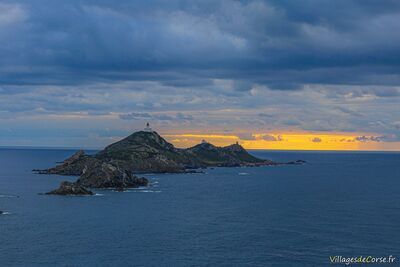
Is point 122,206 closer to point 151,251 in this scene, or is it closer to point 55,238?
point 55,238

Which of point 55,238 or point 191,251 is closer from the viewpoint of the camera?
point 191,251

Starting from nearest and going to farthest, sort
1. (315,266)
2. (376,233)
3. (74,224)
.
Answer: (315,266) < (376,233) < (74,224)

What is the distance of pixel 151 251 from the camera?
4444 inches

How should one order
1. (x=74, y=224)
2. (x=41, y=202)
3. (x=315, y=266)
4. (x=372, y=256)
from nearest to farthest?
(x=315, y=266), (x=372, y=256), (x=74, y=224), (x=41, y=202)

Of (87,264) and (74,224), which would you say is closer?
(87,264)

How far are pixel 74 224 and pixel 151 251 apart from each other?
38.4 m

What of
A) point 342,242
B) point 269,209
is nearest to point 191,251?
point 342,242

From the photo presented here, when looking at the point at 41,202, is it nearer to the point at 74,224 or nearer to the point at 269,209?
the point at 74,224

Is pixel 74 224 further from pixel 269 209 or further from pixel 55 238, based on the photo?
pixel 269 209

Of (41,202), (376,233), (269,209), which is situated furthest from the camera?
(41,202)

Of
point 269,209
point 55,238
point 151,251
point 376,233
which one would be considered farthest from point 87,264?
point 269,209

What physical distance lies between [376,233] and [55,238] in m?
74.3

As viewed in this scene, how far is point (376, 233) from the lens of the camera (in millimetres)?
127312

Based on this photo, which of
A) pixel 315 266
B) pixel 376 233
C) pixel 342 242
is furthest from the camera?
pixel 376 233
